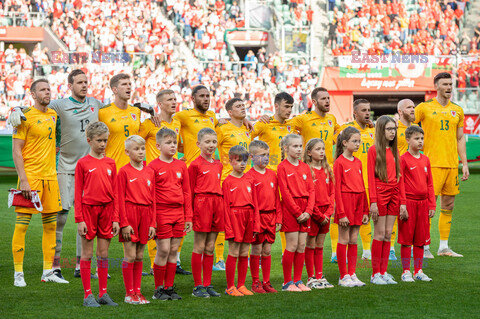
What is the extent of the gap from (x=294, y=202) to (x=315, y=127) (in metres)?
1.87

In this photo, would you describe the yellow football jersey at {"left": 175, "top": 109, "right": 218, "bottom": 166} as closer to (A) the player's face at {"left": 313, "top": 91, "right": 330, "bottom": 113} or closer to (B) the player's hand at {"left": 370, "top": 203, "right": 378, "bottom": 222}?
(A) the player's face at {"left": 313, "top": 91, "right": 330, "bottom": 113}

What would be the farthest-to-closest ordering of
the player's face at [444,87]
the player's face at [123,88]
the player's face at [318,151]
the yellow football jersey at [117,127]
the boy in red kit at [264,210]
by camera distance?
the player's face at [444,87] < the yellow football jersey at [117,127] < the player's face at [123,88] < the player's face at [318,151] < the boy in red kit at [264,210]

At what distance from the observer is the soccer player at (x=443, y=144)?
374 inches

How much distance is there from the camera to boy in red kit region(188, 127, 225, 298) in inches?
275

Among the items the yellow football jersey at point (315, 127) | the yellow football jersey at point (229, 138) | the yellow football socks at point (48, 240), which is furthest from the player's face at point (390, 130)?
the yellow football socks at point (48, 240)

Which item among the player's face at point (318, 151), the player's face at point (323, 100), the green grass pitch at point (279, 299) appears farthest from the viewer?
the player's face at point (323, 100)

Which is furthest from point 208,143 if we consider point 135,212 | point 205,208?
point 135,212

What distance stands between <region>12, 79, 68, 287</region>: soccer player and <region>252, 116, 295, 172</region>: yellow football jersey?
2.41m

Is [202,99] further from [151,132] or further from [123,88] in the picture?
[123,88]

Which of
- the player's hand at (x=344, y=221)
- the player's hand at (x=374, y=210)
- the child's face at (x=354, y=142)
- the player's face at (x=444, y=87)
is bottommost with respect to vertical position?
the player's hand at (x=344, y=221)

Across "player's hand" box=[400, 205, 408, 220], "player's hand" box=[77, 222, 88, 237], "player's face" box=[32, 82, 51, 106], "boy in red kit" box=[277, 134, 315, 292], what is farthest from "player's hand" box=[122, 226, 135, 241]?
"player's hand" box=[400, 205, 408, 220]

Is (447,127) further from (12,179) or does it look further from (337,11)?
(337,11)

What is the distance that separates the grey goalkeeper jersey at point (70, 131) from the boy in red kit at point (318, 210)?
2.48 meters

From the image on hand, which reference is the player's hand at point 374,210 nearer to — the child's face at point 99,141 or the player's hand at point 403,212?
the player's hand at point 403,212
